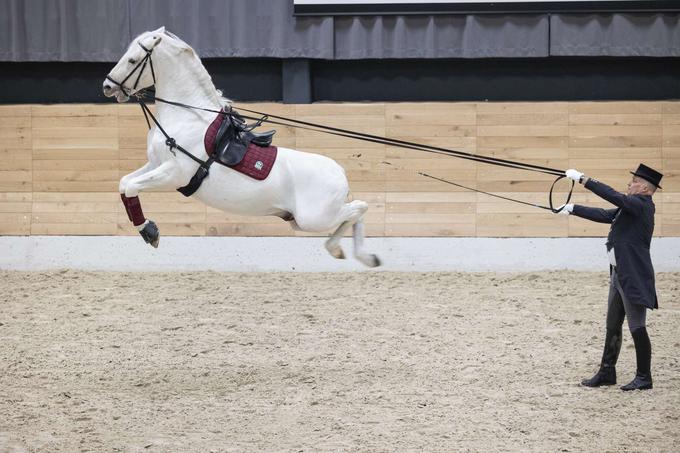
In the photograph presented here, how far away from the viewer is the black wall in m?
10.2

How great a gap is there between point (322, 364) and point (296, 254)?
3.44 m

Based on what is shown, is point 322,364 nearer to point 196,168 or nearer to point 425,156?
point 196,168

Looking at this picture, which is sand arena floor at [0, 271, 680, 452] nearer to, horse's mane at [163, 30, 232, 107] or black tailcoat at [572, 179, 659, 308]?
black tailcoat at [572, 179, 659, 308]

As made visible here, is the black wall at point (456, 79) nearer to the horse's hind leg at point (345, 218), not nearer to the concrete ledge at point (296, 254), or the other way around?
the concrete ledge at point (296, 254)

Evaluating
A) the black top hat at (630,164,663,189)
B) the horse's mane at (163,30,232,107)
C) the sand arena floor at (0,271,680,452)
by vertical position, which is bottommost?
the sand arena floor at (0,271,680,452)

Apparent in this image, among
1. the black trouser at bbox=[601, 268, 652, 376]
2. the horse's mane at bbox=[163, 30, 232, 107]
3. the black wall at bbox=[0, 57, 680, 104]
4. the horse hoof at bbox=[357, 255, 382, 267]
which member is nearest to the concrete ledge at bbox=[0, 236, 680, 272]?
the black wall at bbox=[0, 57, 680, 104]

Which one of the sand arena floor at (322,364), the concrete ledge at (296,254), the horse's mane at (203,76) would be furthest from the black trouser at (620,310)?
the concrete ledge at (296,254)

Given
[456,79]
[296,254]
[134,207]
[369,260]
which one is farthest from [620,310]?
[456,79]

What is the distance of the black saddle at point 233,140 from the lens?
539 centimetres

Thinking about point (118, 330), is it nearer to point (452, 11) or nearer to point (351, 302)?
point (351, 302)

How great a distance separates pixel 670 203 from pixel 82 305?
229 inches

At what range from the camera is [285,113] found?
969 centimetres

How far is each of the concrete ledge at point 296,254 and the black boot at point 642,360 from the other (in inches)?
153

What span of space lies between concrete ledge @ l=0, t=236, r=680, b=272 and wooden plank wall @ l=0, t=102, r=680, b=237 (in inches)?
4.0
